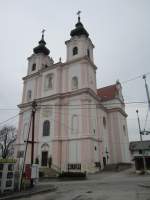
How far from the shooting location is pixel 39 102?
38000 millimetres

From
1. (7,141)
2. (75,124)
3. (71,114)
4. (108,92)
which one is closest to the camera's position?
(75,124)

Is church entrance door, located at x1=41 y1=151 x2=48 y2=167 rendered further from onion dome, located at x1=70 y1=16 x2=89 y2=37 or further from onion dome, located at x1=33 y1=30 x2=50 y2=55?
onion dome, located at x1=70 y1=16 x2=89 y2=37

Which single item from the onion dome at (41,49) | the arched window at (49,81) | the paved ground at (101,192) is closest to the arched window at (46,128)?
the arched window at (49,81)

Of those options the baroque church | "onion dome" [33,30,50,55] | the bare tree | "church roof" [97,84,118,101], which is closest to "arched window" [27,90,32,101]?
the baroque church

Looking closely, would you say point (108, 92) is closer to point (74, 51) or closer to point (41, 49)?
point (74, 51)

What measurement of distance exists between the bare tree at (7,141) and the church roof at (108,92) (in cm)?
2735

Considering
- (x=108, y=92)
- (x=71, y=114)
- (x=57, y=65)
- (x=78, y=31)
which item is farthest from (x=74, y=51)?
(x=108, y=92)

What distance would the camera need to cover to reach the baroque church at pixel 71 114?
1223 inches

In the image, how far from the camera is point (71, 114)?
110ft

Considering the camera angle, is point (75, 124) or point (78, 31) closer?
point (75, 124)

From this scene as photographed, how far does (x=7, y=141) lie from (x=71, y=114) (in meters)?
29.9

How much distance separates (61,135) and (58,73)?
11968mm

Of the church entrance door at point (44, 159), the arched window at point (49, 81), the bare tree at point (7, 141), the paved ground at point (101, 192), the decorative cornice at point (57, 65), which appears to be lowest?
the paved ground at point (101, 192)

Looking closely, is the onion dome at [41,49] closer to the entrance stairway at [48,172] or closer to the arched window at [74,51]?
the arched window at [74,51]
